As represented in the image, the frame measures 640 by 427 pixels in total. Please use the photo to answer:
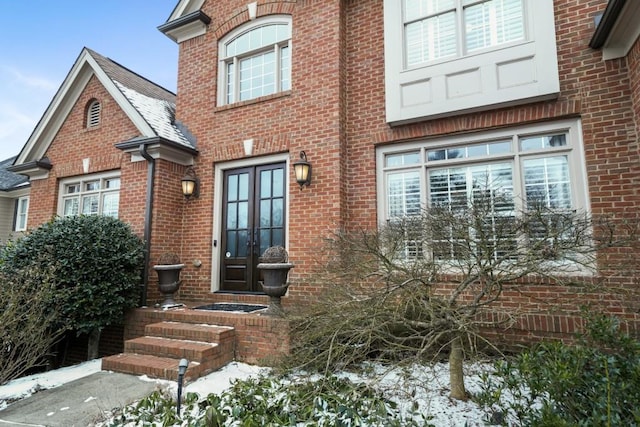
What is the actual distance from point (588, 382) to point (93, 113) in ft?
33.0

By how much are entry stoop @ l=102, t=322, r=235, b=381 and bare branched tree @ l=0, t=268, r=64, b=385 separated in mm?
1089

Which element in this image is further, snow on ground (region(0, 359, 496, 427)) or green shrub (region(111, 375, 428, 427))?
snow on ground (region(0, 359, 496, 427))

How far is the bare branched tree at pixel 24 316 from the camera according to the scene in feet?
14.4

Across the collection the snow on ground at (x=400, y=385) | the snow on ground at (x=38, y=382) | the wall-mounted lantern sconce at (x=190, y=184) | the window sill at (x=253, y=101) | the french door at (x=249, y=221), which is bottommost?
the snow on ground at (x=38, y=382)

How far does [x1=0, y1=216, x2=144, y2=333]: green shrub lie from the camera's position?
5.29 metres

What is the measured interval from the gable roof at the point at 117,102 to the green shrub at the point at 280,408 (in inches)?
196

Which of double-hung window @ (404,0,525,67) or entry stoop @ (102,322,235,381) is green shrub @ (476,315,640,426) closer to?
entry stoop @ (102,322,235,381)

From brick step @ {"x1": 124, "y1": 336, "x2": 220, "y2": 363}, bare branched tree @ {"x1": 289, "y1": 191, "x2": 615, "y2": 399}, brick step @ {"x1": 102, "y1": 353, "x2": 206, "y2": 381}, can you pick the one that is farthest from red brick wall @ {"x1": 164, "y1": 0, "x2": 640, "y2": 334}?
brick step @ {"x1": 102, "y1": 353, "x2": 206, "y2": 381}

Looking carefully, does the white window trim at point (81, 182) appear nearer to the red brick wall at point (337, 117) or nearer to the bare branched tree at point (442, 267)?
the red brick wall at point (337, 117)

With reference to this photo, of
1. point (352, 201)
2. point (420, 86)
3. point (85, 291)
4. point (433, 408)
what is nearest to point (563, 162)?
point (420, 86)

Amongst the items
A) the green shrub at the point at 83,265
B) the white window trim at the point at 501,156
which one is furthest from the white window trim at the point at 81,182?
the white window trim at the point at 501,156

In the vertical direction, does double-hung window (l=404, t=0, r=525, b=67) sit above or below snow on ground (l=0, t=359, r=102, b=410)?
above

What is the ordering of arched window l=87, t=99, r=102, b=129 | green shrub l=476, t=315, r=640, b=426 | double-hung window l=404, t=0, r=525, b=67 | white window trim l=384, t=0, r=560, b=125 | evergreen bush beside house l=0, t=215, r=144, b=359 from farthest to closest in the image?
arched window l=87, t=99, r=102, b=129 → evergreen bush beside house l=0, t=215, r=144, b=359 → double-hung window l=404, t=0, r=525, b=67 → white window trim l=384, t=0, r=560, b=125 → green shrub l=476, t=315, r=640, b=426

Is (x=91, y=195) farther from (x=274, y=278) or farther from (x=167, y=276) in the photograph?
(x=274, y=278)
